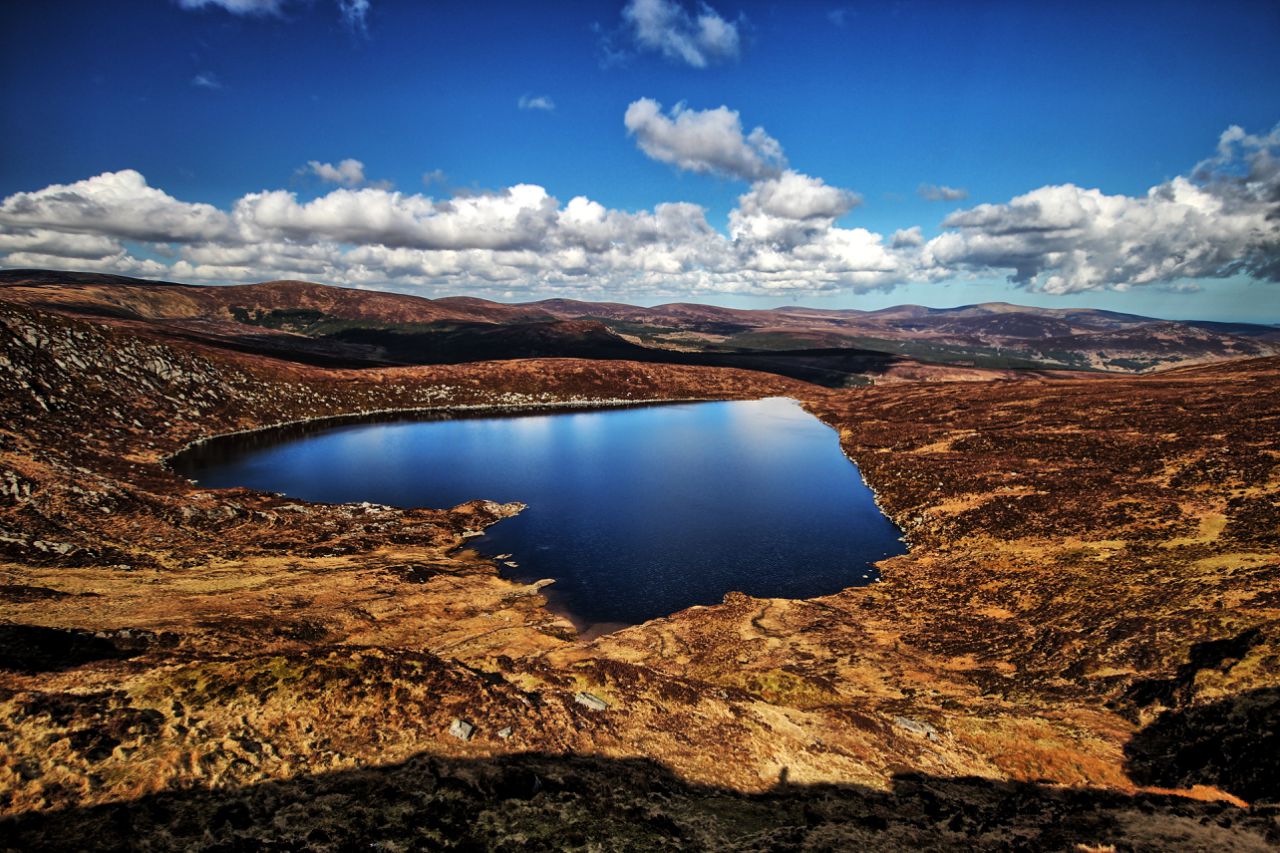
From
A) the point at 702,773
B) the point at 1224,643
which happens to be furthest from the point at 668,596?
the point at 1224,643

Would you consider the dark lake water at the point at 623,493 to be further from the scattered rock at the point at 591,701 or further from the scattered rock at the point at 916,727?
the scattered rock at the point at 916,727

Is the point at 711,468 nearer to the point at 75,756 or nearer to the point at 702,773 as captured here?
the point at 702,773

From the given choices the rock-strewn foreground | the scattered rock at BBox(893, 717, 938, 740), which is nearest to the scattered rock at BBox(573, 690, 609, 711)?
the rock-strewn foreground

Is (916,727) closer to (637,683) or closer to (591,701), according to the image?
(637,683)

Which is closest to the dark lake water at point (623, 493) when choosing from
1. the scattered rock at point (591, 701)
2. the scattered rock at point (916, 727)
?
the scattered rock at point (591, 701)

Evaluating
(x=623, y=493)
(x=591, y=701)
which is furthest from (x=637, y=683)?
(x=623, y=493)
